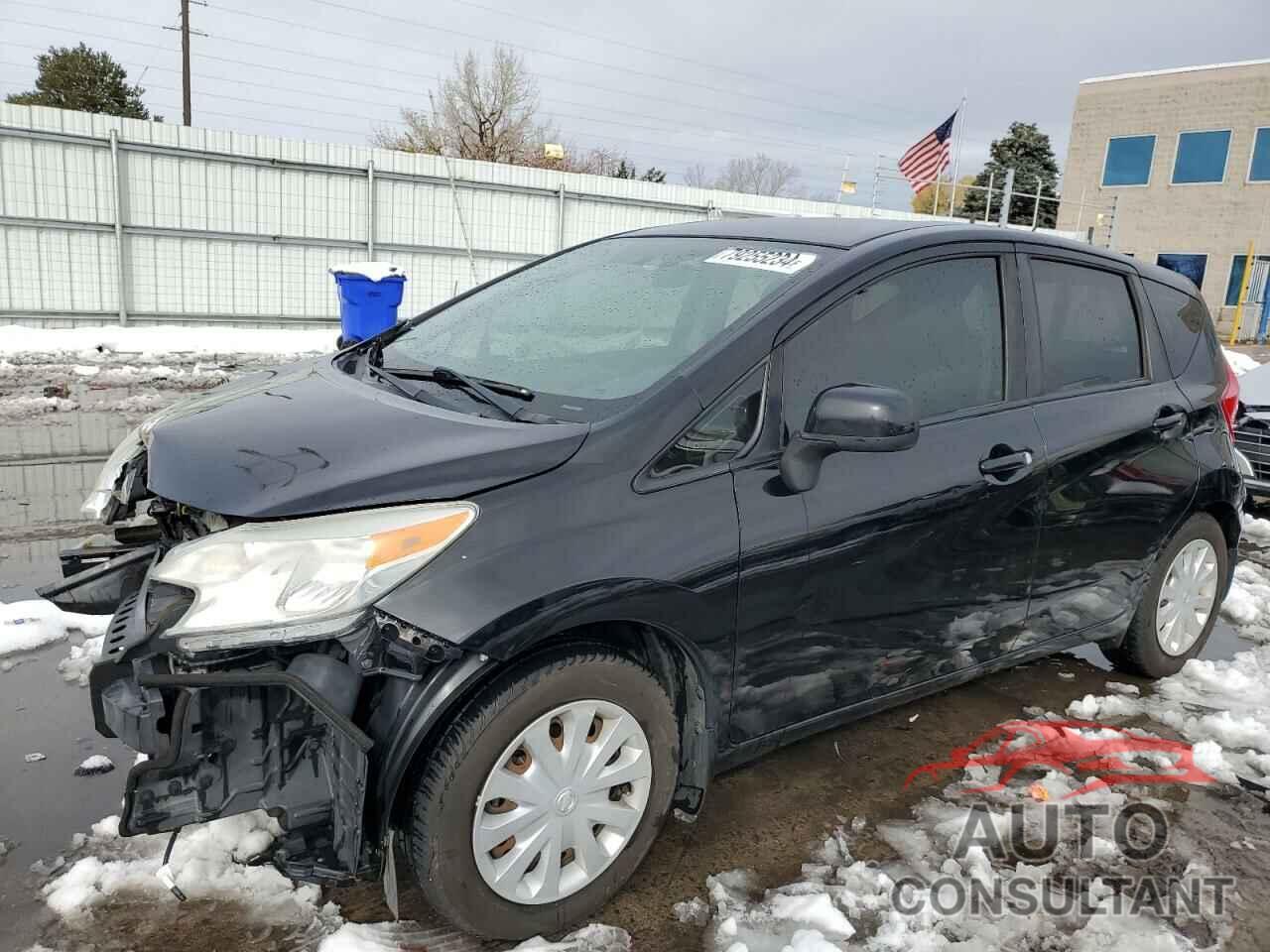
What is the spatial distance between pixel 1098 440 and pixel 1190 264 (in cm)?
3327

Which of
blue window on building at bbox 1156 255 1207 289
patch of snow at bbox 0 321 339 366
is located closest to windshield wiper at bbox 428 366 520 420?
patch of snow at bbox 0 321 339 366

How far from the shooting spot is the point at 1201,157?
30953 mm

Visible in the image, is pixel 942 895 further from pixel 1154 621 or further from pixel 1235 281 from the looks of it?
pixel 1235 281

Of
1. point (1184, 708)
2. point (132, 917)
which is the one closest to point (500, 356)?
point (132, 917)

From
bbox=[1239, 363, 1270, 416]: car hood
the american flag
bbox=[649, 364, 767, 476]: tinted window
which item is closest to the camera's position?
bbox=[649, 364, 767, 476]: tinted window

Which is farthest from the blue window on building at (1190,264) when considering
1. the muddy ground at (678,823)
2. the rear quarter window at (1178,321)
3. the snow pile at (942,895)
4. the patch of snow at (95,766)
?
the patch of snow at (95,766)

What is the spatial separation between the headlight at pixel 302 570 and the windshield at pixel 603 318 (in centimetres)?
56

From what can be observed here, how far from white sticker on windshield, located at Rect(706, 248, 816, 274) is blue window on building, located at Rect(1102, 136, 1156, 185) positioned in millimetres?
34740

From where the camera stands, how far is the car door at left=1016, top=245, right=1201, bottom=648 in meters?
3.34

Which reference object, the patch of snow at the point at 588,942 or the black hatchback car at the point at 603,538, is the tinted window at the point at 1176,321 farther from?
the patch of snow at the point at 588,942

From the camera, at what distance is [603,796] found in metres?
2.35

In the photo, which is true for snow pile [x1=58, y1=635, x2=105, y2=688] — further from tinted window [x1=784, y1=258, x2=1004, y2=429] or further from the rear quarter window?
the rear quarter window

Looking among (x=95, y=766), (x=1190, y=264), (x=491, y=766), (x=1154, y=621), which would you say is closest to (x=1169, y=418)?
(x=1154, y=621)
